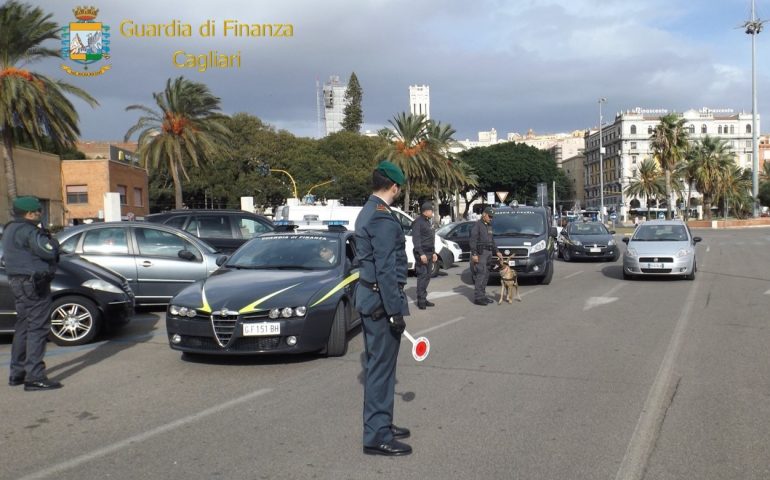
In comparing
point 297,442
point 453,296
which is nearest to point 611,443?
point 297,442

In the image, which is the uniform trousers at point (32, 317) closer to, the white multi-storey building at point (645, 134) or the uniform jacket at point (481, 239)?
the uniform jacket at point (481, 239)

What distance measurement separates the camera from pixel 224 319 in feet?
22.7

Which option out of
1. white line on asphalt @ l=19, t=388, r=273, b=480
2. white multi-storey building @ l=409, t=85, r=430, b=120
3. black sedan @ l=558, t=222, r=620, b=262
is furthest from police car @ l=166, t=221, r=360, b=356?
white multi-storey building @ l=409, t=85, r=430, b=120

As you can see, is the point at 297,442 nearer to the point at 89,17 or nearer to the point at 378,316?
the point at 378,316

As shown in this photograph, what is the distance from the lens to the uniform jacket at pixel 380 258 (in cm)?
429

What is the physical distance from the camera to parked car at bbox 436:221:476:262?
78.6ft

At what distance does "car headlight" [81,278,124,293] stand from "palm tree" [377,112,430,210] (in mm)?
35979

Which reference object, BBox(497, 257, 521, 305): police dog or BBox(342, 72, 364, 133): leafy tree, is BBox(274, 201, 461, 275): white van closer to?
BBox(497, 257, 521, 305): police dog

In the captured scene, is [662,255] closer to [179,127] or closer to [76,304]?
[76,304]

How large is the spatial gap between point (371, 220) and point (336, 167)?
64053 mm

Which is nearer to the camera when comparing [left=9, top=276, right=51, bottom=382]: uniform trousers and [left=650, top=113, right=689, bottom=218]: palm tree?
[left=9, top=276, right=51, bottom=382]: uniform trousers

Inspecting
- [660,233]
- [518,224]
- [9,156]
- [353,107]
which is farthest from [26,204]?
[353,107]

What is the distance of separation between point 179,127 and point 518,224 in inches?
899

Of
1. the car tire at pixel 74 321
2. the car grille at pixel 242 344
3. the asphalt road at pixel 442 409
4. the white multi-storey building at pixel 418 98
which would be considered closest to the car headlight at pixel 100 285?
the car tire at pixel 74 321
